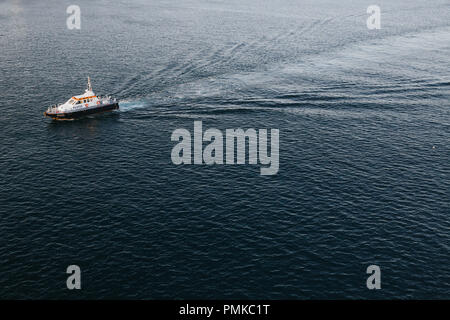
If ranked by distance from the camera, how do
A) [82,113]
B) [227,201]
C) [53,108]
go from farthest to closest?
[82,113]
[53,108]
[227,201]

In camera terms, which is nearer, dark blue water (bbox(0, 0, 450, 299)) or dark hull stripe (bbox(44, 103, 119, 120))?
dark blue water (bbox(0, 0, 450, 299))

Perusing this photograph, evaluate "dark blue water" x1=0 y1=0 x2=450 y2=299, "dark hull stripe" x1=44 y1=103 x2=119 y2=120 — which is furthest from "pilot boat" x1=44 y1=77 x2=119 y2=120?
"dark blue water" x1=0 y1=0 x2=450 y2=299

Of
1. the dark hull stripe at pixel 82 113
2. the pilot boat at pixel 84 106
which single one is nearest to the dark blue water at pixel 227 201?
the dark hull stripe at pixel 82 113

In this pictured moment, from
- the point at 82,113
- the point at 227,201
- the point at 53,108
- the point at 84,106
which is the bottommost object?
the point at 227,201

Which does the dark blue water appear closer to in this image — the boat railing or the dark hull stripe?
the dark hull stripe

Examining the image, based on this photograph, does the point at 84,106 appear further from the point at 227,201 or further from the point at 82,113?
the point at 227,201

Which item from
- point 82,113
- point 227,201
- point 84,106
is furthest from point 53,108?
point 227,201

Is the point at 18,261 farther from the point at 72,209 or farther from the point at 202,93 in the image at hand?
the point at 202,93
